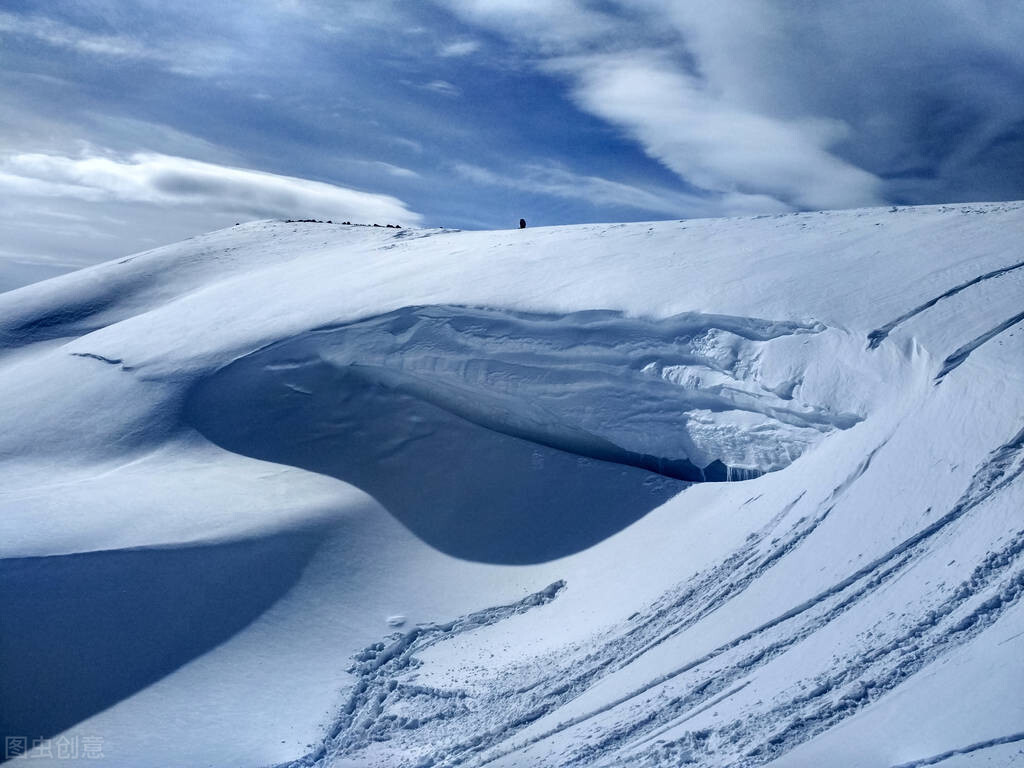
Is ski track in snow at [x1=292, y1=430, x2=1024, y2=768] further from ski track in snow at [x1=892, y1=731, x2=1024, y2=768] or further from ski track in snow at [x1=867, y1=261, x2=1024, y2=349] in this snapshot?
ski track in snow at [x1=867, y1=261, x2=1024, y2=349]

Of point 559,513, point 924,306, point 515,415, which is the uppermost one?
point 924,306

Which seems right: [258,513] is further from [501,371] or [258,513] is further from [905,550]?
[905,550]

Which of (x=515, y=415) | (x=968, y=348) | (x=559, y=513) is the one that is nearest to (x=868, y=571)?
(x=968, y=348)

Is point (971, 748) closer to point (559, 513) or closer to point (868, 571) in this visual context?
point (868, 571)

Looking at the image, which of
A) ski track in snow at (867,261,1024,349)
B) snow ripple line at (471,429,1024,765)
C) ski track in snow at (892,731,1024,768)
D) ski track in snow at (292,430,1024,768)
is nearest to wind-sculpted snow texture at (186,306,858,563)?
ski track in snow at (867,261,1024,349)

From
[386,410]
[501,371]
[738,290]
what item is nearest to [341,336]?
[386,410]

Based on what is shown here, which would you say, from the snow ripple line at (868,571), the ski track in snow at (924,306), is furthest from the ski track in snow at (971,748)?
the ski track in snow at (924,306)

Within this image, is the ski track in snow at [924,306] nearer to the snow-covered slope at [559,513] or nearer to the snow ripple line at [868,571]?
the snow-covered slope at [559,513]
